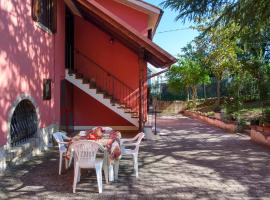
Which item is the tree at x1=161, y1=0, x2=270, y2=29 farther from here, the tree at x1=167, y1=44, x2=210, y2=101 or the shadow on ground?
the tree at x1=167, y1=44, x2=210, y2=101

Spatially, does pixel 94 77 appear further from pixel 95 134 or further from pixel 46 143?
pixel 95 134

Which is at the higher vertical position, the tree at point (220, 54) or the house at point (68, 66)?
the tree at point (220, 54)

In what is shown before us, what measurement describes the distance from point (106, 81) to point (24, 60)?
7051mm

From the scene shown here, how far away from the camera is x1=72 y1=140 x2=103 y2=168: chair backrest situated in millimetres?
6223

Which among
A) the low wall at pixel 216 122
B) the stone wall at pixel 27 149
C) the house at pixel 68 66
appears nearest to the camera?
the stone wall at pixel 27 149

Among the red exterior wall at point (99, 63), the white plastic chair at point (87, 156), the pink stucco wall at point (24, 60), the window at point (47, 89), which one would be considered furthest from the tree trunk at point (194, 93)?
the white plastic chair at point (87, 156)

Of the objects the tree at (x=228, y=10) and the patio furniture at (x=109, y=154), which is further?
the tree at (x=228, y=10)

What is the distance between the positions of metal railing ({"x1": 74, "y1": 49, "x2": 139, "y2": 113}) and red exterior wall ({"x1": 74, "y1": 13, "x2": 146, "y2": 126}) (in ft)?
0.15

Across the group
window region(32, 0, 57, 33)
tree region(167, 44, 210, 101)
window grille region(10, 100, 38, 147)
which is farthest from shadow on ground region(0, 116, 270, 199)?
tree region(167, 44, 210, 101)

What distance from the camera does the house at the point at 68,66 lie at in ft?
27.8

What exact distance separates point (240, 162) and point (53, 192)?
16.7ft

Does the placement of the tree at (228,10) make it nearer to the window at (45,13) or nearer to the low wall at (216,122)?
the window at (45,13)

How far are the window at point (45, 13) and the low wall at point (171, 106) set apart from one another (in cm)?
1932

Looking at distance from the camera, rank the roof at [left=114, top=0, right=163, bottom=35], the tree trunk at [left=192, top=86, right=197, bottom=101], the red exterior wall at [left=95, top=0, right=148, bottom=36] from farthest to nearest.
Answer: the tree trunk at [left=192, top=86, right=197, bottom=101] → the red exterior wall at [left=95, top=0, right=148, bottom=36] → the roof at [left=114, top=0, right=163, bottom=35]
